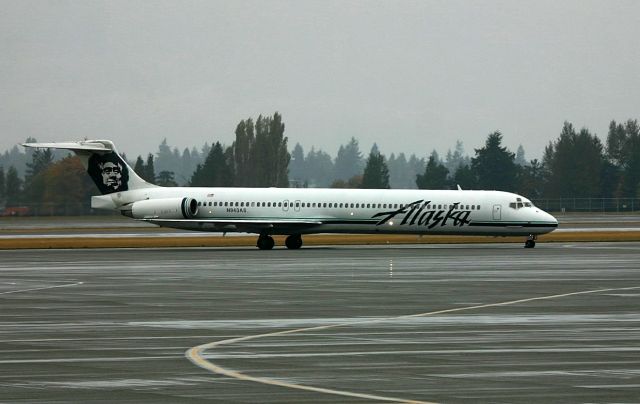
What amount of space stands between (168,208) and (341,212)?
8.68m

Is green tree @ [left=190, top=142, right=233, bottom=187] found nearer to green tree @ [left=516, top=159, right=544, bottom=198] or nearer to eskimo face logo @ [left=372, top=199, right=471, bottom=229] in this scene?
green tree @ [left=516, top=159, right=544, bottom=198]

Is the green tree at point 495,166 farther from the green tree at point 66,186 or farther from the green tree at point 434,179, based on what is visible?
the green tree at point 66,186

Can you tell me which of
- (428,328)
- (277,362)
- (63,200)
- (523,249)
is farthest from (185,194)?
(63,200)

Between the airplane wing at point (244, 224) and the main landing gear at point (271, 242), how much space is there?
0.37m

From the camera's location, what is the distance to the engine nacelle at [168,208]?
59.9 meters

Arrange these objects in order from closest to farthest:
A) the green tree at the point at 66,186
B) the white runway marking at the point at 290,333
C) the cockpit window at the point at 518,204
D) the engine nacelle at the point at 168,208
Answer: the white runway marking at the point at 290,333 < the cockpit window at the point at 518,204 < the engine nacelle at the point at 168,208 < the green tree at the point at 66,186

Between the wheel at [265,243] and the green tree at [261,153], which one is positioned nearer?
the wheel at [265,243]

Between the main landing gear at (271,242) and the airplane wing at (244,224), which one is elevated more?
the airplane wing at (244,224)

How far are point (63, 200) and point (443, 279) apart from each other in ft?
375

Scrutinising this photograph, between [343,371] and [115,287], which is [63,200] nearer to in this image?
[115,287]

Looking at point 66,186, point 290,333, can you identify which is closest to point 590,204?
point 66,186

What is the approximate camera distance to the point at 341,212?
59312mm

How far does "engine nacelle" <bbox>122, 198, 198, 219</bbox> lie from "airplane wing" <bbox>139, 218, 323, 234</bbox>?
25 centimetres

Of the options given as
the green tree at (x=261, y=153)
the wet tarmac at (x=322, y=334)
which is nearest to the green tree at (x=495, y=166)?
the green tree at (x=261, y=153)
